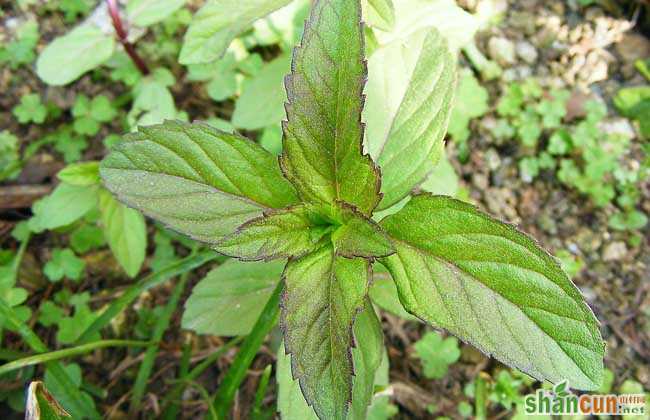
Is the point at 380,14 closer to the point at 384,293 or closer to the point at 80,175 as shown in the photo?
the point at 384,293

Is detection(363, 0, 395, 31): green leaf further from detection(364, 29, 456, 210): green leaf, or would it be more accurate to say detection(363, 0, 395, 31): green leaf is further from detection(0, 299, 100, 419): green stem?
detection(0, 299, 100, 419): green stem

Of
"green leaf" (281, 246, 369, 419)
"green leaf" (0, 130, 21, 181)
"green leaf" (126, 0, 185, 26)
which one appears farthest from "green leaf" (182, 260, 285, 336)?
"green leaf" (0, 130, 21, 181)

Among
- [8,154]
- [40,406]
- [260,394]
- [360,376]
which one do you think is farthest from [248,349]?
[8,154]

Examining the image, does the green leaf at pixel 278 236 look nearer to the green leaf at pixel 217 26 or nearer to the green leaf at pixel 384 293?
the green leaf at pixel 384 293

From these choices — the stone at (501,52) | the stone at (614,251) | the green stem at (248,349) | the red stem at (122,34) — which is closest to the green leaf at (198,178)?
the green stem at (248,349)

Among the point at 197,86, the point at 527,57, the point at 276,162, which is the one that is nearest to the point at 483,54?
the point at 527,57
